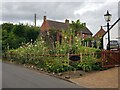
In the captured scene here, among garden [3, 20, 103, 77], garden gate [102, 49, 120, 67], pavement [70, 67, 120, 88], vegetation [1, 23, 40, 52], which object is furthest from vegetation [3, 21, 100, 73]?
vegetation [1, 23, 40, 52]

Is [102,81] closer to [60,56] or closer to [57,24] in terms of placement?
[60,56]

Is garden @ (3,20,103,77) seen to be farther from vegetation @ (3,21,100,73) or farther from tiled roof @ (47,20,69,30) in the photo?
tiled roof @ (47,20,69,30)

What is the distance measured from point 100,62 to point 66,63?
223 cm

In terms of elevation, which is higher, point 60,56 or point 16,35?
point 16,35

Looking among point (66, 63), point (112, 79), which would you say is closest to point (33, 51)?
point (66, 63)

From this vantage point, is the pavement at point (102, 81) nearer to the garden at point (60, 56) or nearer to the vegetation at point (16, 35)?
the garden at point (60, 56)

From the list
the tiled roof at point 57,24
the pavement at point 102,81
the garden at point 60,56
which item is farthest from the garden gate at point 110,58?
the tiled roof at point 57,24

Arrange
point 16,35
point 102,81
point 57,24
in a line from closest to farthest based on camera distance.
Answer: point 102,81 → point 16,35 → point 57,24

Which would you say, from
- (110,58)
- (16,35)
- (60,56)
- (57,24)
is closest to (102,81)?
(110,58)

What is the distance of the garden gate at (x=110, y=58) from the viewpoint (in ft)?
59.4

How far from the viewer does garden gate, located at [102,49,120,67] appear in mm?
18095

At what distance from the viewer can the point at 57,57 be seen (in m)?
18.8

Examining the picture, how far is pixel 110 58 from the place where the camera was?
18.4 meters

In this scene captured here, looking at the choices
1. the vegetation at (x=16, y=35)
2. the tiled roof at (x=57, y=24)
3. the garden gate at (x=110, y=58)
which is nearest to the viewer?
the garden gate at (x=110, y=58)
